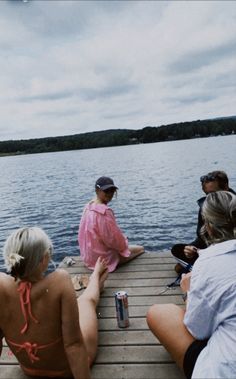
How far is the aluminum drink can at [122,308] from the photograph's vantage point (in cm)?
350

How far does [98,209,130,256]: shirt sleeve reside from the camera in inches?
198

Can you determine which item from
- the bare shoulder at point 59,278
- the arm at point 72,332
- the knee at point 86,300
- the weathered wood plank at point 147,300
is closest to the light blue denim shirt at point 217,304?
the arm at point 72,332

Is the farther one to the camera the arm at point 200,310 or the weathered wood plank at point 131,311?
the weathered wood plank at point 131,311

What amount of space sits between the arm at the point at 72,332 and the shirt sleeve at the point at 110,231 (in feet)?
9.06

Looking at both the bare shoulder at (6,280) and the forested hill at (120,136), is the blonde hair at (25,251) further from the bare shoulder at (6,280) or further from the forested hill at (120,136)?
the forested hill at (120,136)

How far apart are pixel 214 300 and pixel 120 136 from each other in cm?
12944

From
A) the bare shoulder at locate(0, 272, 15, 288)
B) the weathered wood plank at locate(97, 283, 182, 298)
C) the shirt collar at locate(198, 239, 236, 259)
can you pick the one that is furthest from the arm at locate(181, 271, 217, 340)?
the weathered wood plank at locate(97, 283, 182, 298)

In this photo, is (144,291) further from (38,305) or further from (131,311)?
(38,305)

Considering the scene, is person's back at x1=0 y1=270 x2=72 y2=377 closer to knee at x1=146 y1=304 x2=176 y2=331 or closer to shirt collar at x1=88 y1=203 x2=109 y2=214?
knee at x1=146 y1=304 x2=176 y2=331

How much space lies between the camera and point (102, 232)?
506cm

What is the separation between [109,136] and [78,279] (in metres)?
125

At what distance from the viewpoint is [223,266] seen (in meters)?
2.15

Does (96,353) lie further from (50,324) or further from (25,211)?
(25,211)

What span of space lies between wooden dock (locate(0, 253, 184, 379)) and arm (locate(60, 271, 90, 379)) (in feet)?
2.37
